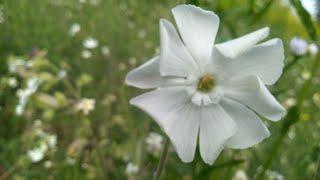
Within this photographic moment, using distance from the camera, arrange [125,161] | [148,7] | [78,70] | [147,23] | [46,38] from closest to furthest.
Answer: [125,161]
[78,70]
[46,38]
[147,23]
[148,7]

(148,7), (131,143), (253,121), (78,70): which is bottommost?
(148,7)

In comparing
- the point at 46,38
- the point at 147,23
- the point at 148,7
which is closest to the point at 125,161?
the point at 46,38

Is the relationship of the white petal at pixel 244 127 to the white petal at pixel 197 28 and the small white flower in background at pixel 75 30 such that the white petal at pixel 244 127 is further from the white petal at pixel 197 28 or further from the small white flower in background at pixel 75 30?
the small white flower in background at pixel 75 30

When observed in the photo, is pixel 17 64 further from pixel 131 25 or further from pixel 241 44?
pixel 131 25

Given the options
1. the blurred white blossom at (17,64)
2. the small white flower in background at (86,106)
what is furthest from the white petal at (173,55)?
the blurred white blossom at (17,64)

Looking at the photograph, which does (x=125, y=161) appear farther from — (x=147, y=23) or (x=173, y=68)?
(x=147, y=23)

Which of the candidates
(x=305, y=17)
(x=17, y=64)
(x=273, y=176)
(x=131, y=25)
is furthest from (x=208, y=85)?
(x=131, y=25)
